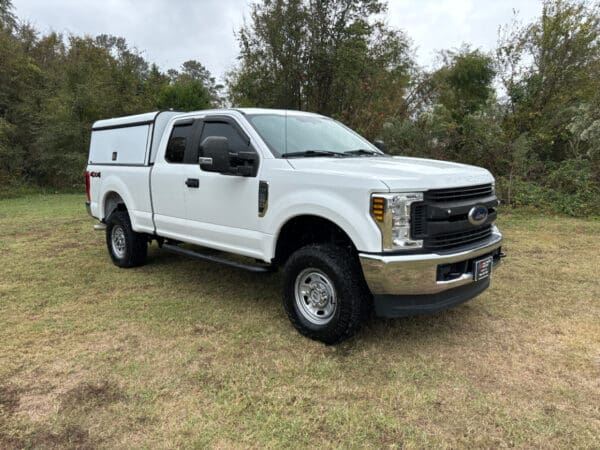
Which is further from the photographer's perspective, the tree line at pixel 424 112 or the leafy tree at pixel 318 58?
the leafy tree at pixel 318 58

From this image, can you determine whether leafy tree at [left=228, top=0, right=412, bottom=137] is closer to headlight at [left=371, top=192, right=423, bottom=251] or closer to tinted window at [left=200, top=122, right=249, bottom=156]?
tinted window at [left=200, top=122, right=249, bottom=156]

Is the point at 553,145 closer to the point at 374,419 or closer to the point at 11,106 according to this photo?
the point at 374,419

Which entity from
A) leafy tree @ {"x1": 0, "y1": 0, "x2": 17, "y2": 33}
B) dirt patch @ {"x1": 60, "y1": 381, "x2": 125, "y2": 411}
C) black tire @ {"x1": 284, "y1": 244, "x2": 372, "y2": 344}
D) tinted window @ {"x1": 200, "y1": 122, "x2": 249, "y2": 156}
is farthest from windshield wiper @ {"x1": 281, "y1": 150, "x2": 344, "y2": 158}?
Answer: leafy tree @ {"x1": 0, "y1": 0, "x2": 17, "y2": 33}

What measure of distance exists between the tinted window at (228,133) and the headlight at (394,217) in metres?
1.57

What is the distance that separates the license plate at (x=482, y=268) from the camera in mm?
3330

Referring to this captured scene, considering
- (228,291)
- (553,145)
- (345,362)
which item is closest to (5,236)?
(228,291)

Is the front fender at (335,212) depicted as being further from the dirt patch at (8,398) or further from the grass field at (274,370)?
the dirt patch at (8,398)

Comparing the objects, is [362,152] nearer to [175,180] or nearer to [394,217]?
[394,217]

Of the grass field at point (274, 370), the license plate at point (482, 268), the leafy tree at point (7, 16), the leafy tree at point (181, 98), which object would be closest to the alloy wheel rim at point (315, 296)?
the grass field at point (274, 370)

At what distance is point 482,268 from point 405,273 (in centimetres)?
81

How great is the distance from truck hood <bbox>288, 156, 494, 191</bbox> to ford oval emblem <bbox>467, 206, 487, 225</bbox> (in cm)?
20

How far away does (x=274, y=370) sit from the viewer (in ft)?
10.2

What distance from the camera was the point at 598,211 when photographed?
9.47 m

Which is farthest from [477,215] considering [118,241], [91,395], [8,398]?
[118,241]
